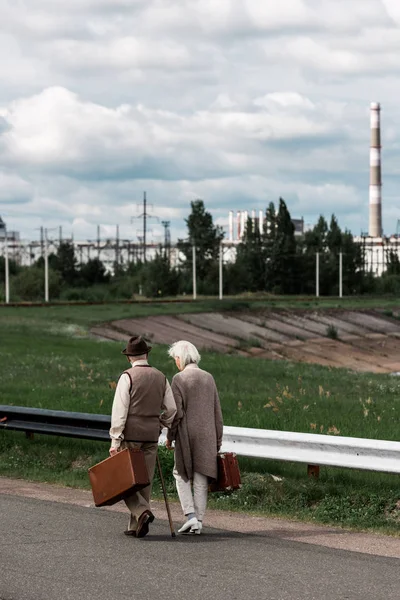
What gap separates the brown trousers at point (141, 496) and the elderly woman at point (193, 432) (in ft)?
0.74

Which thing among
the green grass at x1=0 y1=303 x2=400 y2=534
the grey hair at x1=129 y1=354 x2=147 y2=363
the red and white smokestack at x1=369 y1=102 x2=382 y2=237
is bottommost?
the green grass at x1=0 y1=303 x2=400 y2=534

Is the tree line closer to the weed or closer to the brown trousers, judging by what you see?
the weed

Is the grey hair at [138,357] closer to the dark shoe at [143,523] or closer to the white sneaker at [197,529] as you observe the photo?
the dark shoe at [143,523]

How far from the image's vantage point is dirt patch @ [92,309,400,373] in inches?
1945

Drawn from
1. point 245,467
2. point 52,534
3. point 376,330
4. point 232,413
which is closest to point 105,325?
point 376,330

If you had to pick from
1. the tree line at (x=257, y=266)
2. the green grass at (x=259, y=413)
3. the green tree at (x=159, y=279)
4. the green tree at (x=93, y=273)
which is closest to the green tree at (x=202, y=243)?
the tree line at (x=257, y=266)

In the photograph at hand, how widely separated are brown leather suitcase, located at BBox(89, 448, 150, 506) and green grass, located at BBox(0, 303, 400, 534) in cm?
256

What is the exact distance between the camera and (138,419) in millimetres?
10219

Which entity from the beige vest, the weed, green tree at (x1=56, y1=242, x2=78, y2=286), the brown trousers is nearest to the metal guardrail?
the brown trousers

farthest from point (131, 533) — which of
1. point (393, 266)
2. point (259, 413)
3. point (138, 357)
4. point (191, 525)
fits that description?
point (393, 266)

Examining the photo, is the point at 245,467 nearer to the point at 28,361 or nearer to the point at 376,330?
the point at 28,361

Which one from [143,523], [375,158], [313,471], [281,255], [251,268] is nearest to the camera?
[143,523]

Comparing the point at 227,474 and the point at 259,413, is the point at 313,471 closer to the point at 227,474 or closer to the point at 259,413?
the point at 227,474

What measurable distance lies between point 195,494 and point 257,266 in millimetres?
97945
